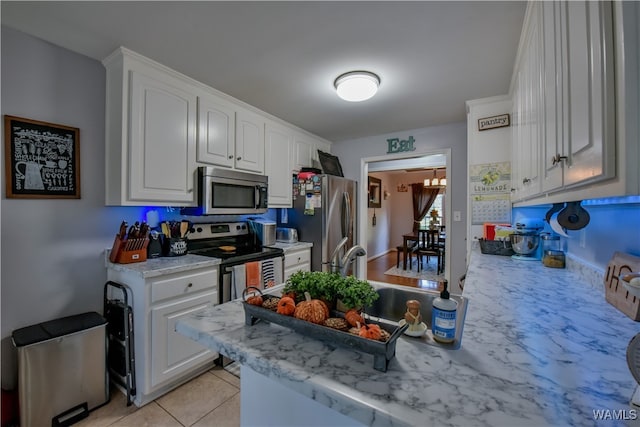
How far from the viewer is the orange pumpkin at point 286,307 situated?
765mm

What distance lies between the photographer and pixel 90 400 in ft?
5.17

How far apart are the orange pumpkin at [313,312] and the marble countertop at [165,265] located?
4.20 feet

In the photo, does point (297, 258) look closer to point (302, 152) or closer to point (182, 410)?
point (302, 152)

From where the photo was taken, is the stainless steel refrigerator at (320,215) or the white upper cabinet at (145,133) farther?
the stainless steel refrigerator at (320,215)

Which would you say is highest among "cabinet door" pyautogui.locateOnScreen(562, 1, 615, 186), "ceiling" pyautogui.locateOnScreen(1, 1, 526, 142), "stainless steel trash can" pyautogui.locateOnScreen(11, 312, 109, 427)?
"ceiling" pyautogui.locateOnScreen(1, 1, 526, 142)

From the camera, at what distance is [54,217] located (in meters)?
1.66

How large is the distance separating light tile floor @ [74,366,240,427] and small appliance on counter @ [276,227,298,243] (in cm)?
146

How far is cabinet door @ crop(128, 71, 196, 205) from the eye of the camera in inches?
69.5

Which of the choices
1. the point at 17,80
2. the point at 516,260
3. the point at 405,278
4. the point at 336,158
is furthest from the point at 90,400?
the point at 405,278

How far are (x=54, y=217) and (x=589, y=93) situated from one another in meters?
2.59

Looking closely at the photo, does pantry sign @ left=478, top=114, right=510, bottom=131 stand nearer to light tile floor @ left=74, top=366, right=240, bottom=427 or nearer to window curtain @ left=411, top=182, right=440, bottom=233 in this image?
light tile floor @ left=74, top=366, right=240, bottom=427

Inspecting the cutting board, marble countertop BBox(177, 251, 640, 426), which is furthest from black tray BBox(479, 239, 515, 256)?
marble countertop BBox(177, 251, 640, 426)

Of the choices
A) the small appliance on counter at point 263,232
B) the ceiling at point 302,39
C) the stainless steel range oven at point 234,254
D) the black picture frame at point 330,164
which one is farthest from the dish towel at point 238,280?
the black picture frame at point 330,164

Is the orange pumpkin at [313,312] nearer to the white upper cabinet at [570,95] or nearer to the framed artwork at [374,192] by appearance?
the white upper cabinet at [570,95]
